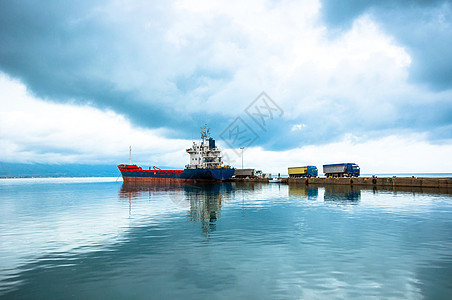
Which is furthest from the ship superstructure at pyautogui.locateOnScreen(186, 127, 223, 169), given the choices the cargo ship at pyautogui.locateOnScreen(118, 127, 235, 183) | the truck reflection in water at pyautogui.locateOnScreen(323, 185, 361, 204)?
the truck reflection in water at pyautogui.locateOnScreen(323, 185, 361, 204)

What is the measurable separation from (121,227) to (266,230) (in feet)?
40.0

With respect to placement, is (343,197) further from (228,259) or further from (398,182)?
(228,259)

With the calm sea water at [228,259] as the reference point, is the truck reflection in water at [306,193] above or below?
below

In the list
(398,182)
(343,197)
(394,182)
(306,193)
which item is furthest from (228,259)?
(398,182)

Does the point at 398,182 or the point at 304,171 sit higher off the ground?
the point at 304,171

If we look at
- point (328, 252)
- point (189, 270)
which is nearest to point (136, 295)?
point (189, 270)

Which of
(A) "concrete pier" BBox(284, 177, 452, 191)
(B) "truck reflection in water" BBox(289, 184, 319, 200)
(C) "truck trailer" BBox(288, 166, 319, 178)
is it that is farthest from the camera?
(C) "truck trailer" BBox(288, 166, 319, 178)

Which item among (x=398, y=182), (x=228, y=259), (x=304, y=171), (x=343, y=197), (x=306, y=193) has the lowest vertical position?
(x=306, y=193)

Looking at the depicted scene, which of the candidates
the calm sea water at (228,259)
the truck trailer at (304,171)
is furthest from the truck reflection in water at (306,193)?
the truck trailer at (304,171)

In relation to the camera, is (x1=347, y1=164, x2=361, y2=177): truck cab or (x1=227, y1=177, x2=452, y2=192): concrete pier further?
(x1=347, y1=164, x2=361, y2=177): truck cab

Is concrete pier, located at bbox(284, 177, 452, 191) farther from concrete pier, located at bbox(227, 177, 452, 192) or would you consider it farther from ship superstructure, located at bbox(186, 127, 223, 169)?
ship superstructure, located at bbox(186, 127, 223, 169)

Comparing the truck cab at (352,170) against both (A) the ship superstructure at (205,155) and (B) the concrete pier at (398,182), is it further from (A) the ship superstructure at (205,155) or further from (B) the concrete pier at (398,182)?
(A) the ship superstructure at (205,155)

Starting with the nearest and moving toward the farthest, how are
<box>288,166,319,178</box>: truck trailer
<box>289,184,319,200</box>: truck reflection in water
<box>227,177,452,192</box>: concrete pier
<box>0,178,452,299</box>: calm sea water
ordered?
<box>0,178,452,299</box>: calm sea water
<box>289,184,319,200</box>: truck reflection in water
<box>227,177,452,192</box>: concrete pier
<box>288,166,319,178</box>: truck trailer

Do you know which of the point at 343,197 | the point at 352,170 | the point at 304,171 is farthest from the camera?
the point at 304,171
